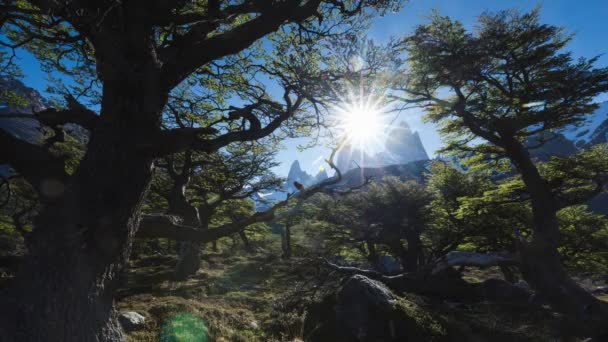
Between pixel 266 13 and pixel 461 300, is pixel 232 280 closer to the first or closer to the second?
pixel 461 300

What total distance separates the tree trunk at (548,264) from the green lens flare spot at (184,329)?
8559mm

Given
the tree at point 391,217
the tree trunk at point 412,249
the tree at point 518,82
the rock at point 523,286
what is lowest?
the rock at point 523,286

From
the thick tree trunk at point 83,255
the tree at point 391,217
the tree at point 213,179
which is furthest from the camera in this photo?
the tree at point 391,217

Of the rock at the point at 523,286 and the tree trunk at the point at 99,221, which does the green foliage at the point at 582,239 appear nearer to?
the rock at the point at 523,286

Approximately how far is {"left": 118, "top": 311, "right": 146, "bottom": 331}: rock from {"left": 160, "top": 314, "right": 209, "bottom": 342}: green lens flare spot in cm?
53

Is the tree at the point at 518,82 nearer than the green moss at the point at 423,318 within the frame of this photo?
No

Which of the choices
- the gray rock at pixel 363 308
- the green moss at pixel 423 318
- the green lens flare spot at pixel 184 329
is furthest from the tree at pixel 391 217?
the green lens flare spot at pixel 184 329

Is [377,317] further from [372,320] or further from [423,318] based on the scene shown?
[423,318]

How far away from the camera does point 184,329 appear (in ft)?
20.7

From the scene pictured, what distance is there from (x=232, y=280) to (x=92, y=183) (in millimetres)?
14728

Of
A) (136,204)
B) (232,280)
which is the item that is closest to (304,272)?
(232,280)

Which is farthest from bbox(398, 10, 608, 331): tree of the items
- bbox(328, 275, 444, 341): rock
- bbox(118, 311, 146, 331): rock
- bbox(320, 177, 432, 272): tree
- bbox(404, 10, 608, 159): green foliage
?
bbox(118, 311, 146, 331): rock

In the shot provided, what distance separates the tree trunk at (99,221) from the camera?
292 cm

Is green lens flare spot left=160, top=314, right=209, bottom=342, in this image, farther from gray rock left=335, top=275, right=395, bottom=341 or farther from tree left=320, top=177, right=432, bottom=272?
tree left=320, top=177, right=432, bottom=272
